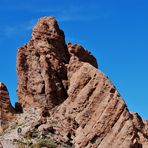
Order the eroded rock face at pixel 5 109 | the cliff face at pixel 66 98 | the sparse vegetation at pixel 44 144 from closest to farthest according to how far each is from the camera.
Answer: the sparse vegetation at pixel 44 144 → the cliff face at pixel 66 98 → the eroded rock face at pixel 5 109

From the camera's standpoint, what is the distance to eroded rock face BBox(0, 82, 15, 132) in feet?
420

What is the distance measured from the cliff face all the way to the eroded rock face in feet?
6.38

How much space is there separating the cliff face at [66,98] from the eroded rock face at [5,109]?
195 cm

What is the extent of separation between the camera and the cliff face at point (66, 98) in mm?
122750

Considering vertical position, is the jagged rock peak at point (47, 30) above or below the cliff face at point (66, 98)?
above

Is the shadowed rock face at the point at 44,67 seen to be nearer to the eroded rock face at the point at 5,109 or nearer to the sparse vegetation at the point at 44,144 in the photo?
the eroded rock face at the point at 5,109

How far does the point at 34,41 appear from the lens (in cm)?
13475

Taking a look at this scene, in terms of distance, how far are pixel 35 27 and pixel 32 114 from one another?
15761 mm

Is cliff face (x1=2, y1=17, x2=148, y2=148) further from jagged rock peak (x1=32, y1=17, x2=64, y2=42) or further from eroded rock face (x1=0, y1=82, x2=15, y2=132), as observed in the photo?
eroded rock face (x1=0, y1=82, x2=15, y2=132)

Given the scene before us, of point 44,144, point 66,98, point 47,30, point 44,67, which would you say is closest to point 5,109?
point 44,67

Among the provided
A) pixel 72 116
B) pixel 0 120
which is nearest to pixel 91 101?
pixel 72 116

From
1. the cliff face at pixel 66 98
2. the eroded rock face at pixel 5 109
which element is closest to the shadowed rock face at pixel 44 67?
the cliff face at pixel 66 98

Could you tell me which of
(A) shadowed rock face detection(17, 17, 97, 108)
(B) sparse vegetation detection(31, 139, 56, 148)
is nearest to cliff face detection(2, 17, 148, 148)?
(A) shadowed rock face detection(17, 17, 97, 108)

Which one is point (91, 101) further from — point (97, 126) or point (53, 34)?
point (53, 34)
